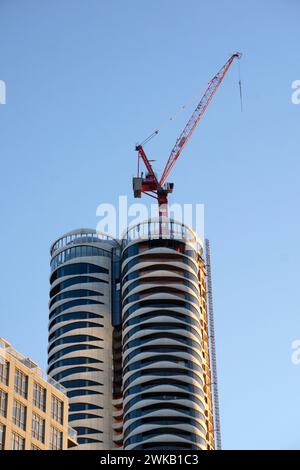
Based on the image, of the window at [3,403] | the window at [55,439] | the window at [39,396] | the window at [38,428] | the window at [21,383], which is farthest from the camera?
the window at [55,439]

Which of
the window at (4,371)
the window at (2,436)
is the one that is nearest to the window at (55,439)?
the window at (4,371)

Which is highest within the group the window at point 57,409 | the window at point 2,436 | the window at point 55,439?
the window at point 57,409

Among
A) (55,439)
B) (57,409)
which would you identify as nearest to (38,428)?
(55,439)

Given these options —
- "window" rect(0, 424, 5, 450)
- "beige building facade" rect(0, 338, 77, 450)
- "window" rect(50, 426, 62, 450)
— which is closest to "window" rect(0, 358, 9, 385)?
"beige building facade" rect(0, 338, 77, 450)

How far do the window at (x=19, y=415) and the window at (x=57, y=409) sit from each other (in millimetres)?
9374

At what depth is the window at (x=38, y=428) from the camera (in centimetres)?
14662

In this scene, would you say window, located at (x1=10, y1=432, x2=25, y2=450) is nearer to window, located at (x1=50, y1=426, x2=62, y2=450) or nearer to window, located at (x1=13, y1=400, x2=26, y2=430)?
window, located at (x1=13, y1=400, x2=26, y2=430)

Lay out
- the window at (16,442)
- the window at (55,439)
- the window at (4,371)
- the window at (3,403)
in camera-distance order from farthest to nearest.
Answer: the window at (55,439), the window at (4,371), the window at (3,403), the window at (16,442)

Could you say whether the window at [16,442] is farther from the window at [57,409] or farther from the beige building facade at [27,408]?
the window at [57,409]

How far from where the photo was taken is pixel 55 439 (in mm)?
152500

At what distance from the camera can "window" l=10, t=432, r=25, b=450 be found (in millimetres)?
139625

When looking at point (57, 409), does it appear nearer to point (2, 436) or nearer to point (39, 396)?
point (39, 396)
